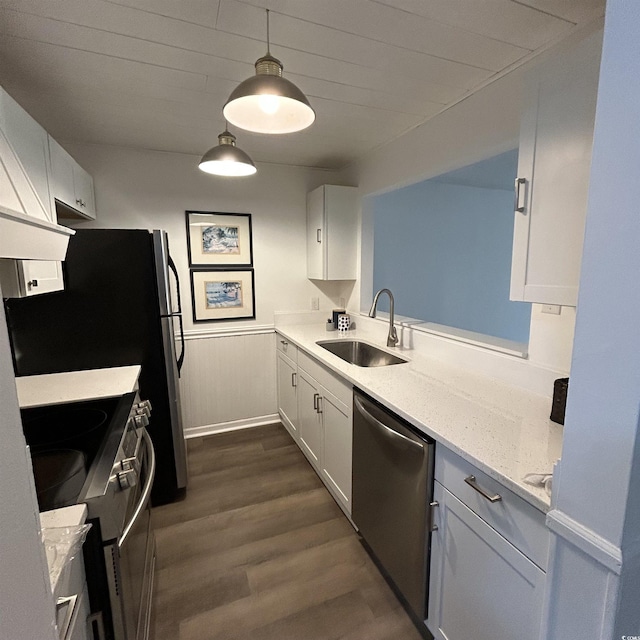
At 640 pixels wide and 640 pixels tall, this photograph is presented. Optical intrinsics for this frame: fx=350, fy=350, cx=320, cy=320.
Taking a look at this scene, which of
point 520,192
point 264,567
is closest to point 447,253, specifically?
point 520,192

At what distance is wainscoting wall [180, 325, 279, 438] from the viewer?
298cm

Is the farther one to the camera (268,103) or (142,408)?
(142,408)

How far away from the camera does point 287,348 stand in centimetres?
293

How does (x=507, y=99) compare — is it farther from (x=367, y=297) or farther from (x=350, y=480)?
(x=350, y=480)

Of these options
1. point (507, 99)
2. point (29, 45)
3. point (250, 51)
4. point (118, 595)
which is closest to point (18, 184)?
point (29, 45)

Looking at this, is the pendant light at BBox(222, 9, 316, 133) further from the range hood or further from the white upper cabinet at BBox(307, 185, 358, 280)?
the white upper cabinet at BBox(307, 185, 358, 280)

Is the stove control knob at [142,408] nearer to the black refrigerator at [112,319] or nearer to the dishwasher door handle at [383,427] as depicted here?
the black refrigerator at [112,319]

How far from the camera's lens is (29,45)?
139cm

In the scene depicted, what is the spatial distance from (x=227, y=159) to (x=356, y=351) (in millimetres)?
1586

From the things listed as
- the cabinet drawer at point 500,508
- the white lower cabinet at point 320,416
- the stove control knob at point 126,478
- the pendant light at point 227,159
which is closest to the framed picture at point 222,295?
the white lower cabinet at point 320,416

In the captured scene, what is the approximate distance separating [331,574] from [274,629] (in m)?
0.35

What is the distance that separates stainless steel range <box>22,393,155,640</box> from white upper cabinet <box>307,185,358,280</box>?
1.88m

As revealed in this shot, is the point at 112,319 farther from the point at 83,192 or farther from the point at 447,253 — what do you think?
the point at 447,253

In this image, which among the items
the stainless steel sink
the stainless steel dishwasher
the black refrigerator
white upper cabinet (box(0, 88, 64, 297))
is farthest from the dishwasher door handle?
white upper cabinet (box(0, 88, 64, 297))
